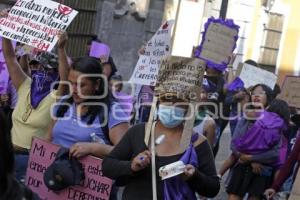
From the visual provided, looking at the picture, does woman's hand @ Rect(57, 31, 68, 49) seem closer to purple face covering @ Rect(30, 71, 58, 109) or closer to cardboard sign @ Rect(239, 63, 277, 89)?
purple face covering @ Rect(30, 71, 58, 109)

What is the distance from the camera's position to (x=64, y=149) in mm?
4176

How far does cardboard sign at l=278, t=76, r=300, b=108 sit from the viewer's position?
6176mm

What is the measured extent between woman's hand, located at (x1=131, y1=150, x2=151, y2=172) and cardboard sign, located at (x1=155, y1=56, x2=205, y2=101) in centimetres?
39

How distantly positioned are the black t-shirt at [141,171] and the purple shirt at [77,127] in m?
0.58

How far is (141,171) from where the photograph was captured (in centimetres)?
345

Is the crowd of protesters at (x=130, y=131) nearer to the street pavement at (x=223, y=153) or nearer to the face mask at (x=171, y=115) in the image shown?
the face mask at (x=171, y=115)

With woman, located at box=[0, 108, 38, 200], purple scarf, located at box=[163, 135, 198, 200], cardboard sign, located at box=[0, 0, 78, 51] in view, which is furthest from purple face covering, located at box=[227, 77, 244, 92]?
woman, located at box=[0, 108, 38, 200]

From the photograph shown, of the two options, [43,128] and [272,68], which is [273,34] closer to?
[272,68]

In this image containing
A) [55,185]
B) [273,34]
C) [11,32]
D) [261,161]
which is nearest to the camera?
[55,185]

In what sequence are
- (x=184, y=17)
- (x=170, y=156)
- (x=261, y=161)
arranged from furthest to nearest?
(x=184, y=17), (x=261, y=161), (x=170, y=156)

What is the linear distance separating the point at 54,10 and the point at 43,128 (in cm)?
107

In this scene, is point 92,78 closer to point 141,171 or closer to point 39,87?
point 39,87

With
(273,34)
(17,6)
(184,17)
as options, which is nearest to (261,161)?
(17,6)

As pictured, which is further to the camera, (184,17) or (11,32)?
(184,17)
